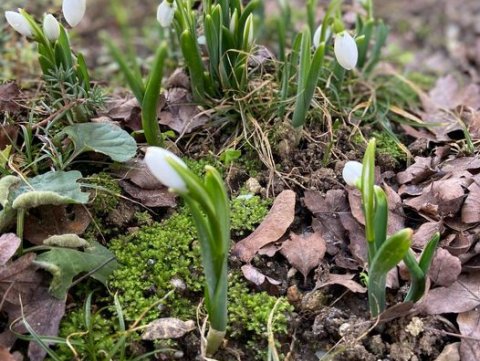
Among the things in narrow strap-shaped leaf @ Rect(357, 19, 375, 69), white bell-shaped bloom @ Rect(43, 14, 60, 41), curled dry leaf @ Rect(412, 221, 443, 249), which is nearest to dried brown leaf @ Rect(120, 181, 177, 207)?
white bell-shaped bloom @ Rect(43, 14, 60, 41)

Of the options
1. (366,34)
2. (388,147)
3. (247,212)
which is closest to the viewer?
(247,212)

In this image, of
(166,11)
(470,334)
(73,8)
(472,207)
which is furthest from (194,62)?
(470,334)

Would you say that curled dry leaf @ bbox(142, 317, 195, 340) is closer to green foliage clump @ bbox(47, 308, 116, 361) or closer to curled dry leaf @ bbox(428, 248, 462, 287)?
green foliage clump @ bbox(47, 308, 116, 361)

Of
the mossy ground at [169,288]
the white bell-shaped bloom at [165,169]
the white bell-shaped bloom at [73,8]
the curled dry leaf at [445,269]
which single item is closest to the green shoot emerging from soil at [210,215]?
the white bell-shaped bloom at [165,169]

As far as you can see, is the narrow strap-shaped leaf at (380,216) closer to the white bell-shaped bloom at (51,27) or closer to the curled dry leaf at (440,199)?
the curled dry leaf at (440,199)

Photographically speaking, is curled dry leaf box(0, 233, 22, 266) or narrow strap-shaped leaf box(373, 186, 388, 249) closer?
narrow strap-shaped leaf box(373, 186, 388, 249)

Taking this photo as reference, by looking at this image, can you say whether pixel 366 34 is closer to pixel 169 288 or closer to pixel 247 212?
pixel 247 212
